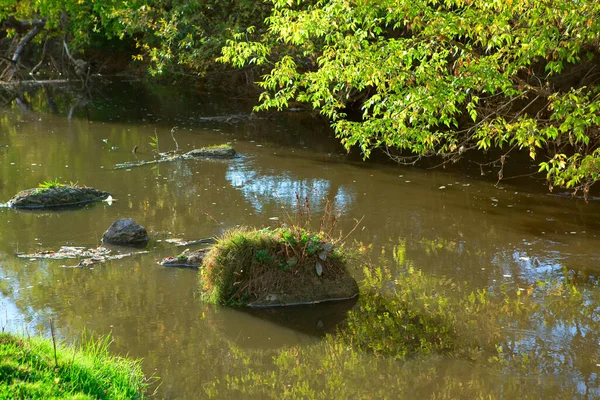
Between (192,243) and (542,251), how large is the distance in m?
4.97

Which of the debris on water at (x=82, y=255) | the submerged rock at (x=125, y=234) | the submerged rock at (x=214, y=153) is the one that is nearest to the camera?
the debris on water at (x=82, y=255)

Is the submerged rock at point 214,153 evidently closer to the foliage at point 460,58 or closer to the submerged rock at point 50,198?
the submerged rock at point 50,198

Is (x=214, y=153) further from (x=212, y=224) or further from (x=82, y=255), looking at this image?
(x=82, y=255)

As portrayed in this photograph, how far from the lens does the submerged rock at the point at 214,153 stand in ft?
59.8

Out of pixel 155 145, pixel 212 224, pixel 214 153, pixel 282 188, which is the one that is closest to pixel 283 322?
pixel 212 224

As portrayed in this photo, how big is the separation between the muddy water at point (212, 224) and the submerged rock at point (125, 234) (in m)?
0.26

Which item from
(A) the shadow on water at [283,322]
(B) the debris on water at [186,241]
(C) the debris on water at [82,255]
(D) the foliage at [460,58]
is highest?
(D) the foliage at [460,58]

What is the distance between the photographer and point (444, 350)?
290 inches

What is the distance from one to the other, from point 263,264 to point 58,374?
3.30 metres

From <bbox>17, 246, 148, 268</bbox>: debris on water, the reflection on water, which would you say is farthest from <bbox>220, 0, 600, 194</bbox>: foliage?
<bbox>17, 246, 148, 268</bbox>: debris on water

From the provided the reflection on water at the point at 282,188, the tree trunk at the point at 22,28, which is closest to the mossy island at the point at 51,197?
the reflection on water at the point at 282,188

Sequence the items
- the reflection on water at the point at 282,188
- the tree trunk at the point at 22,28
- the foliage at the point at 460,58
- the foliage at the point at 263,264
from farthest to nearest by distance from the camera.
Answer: the tree trunk at the point at 22,28, the reflection on water at the point at 282,188, the foliage at the point at 460,58, the foliage at the point at 263,264

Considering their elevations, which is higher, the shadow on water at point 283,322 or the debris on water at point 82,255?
the shadow on water at point 283,322

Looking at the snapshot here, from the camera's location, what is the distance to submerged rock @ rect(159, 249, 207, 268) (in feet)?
32.1
